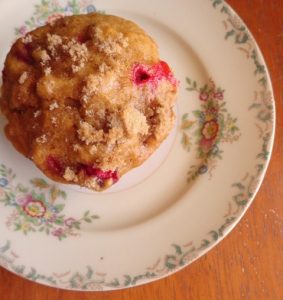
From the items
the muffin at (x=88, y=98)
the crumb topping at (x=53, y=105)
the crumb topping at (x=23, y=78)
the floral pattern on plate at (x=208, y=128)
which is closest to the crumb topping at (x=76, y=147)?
the muffin at (x=88, y=98)

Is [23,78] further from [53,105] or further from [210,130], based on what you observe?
[210,130]

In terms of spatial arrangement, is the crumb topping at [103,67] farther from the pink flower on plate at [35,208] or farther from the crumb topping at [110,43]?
the pink flower on plate at [35,208]

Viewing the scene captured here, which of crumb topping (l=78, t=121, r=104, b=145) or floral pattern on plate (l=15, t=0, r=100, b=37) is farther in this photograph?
floral pattern on plate (l=15, t=0, r=100, b=37)

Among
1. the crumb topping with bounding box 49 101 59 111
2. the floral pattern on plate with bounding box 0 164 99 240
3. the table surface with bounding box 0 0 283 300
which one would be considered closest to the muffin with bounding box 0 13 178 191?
the crumb topping with bounding box 49 101 59 111

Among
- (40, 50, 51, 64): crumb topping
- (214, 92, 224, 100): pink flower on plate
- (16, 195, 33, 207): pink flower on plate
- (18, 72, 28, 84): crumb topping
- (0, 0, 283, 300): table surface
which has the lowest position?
(0, 0, 283, 300): table surface

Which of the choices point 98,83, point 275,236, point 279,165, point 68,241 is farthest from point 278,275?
point 98,83

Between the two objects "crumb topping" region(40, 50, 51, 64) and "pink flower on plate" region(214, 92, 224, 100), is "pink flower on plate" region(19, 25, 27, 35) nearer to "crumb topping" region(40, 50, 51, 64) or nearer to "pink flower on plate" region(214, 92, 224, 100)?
"crumb topping" region(40, 50, 51, 64)

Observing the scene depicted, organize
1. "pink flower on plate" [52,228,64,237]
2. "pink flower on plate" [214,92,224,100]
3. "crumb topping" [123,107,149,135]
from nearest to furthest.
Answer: "crumb topping" [123,107,149,135]
"pink flower on plate" [52,228,64,237]
"pink flower on plate" [214,92,224,100]
